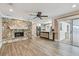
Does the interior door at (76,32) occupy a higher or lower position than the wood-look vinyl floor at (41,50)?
higher

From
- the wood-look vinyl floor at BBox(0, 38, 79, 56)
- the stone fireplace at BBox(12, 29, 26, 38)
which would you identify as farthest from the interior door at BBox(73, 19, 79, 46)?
the stone fireplace at BBox(12, 29, 26, 38)

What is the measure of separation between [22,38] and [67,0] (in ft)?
26.3

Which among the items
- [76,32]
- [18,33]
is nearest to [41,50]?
[76,32]

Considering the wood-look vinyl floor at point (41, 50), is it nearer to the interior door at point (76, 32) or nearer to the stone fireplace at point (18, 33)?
the interior door at point (76, 32)

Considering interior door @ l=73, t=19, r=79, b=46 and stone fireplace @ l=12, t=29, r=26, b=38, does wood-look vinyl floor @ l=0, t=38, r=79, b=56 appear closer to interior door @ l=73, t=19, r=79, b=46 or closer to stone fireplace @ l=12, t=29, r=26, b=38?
interior door @ l=73, t=19, r=79, b=46

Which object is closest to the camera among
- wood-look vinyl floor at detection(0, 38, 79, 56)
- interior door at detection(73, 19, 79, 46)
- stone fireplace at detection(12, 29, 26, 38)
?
wood-look vinyl floor at detection(0, 38, 79, 56)

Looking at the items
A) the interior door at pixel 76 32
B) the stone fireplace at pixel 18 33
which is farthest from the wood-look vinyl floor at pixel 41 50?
the stone fireplace at pixel 18 33

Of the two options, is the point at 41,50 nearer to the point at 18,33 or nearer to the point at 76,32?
the point at 76,32

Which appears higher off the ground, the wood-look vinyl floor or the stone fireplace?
the stone fireplace

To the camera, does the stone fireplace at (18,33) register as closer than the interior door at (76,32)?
No

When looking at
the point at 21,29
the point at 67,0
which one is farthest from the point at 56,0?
the point at 21,29

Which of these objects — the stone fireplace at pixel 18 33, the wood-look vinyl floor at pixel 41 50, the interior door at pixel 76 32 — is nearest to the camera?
the wood-look vinyl floor at pixel 41 50

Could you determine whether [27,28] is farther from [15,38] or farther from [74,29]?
[74,29]

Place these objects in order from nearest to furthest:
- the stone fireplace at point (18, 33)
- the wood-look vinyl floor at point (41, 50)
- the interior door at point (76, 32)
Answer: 1. the wood-look vinyl floor at point (41, 50)
2. the interior door at point (76, 32)
3. the stone fireplace at point (18, 33)
